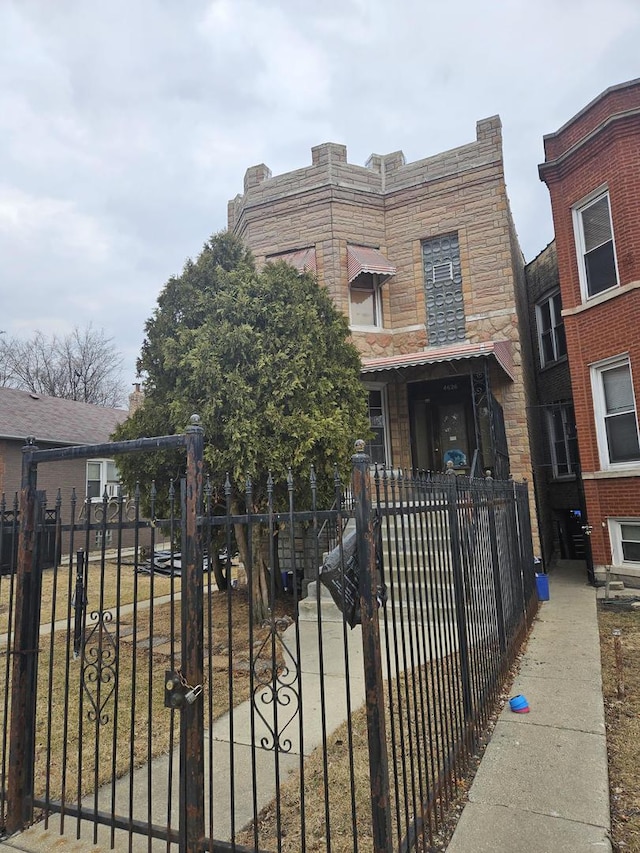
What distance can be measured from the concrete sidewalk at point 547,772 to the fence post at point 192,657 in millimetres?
1287

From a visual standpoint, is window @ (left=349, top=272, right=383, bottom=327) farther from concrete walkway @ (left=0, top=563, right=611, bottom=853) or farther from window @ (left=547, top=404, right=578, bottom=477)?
concrete walkway @ (left=0, top=563, right=611, bottom=853)

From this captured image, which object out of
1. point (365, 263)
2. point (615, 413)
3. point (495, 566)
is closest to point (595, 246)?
point (615, 413)

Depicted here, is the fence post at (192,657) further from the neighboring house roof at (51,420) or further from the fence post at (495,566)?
the neighboring house roof at (51,420)

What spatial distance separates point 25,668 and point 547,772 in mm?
3264

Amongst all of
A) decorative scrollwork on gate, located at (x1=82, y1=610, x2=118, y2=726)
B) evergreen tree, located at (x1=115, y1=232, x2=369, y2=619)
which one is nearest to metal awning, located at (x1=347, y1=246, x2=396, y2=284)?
evergreen tree, located at (x1=115, y1=232, x2=369, y2=619)

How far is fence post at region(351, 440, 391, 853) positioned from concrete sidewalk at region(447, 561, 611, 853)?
791 mm

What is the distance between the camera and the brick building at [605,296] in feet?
30.7

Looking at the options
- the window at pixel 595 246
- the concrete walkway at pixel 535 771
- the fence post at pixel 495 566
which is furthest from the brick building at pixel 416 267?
the concrete walkway at pixel 535 771

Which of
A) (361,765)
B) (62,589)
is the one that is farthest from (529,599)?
(62,589)

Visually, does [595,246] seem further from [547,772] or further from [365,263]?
[547,772]

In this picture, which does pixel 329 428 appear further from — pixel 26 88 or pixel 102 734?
pixel 26 88

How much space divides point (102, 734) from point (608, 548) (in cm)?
892

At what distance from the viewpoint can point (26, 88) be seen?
8367mm

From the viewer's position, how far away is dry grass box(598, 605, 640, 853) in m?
2.77
